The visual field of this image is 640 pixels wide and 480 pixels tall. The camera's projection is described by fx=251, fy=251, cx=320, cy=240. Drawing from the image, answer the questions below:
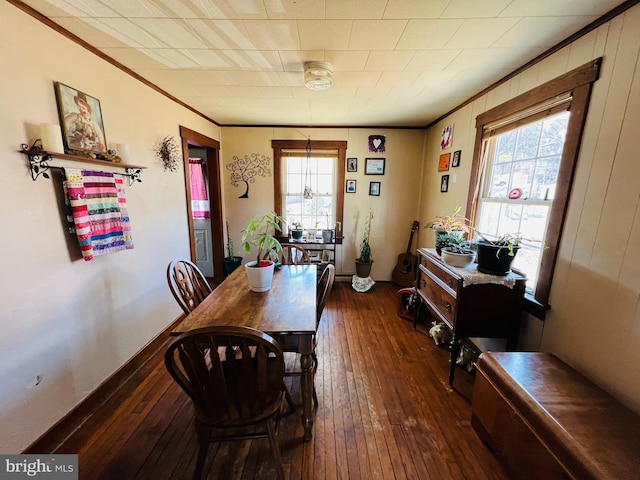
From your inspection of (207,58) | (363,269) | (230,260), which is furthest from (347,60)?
(230,260)

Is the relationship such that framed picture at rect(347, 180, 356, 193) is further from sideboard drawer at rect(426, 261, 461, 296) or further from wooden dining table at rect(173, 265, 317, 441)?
wooden dining table at rect(173, 265, 317, 441)

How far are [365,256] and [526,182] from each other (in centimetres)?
223

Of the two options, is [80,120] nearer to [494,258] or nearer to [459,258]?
[459,258]

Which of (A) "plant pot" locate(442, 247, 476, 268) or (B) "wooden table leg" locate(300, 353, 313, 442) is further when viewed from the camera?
(A) "plant pot" locate(442, 247, 476, 268)

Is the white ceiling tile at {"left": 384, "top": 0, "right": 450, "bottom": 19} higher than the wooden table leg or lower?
higher

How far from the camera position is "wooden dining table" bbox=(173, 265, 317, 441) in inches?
51.1

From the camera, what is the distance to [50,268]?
1400mm

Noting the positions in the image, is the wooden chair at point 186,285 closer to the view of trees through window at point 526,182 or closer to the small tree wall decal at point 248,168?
the small tree wall decal at point 248,168

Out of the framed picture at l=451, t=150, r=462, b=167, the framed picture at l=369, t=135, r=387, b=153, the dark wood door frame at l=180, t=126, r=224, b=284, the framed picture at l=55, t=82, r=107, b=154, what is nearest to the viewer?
the framed picture at l=55, t=82, r=107, b=154

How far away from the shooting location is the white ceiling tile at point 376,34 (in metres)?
1.35

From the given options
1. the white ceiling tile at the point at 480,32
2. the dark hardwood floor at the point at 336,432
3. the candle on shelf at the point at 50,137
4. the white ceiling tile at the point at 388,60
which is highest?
the white ceiling tile at the point at 388,60

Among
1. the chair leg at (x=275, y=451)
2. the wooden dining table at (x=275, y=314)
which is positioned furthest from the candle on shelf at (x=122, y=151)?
the chair leg at (x=275, y=451)

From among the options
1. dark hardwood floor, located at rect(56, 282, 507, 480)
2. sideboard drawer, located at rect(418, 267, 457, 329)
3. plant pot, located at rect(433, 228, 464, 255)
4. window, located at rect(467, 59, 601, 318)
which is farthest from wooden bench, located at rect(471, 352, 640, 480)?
plant pot, located at rect(433, 228, 464, 255)

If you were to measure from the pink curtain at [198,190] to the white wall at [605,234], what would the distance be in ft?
12.7
